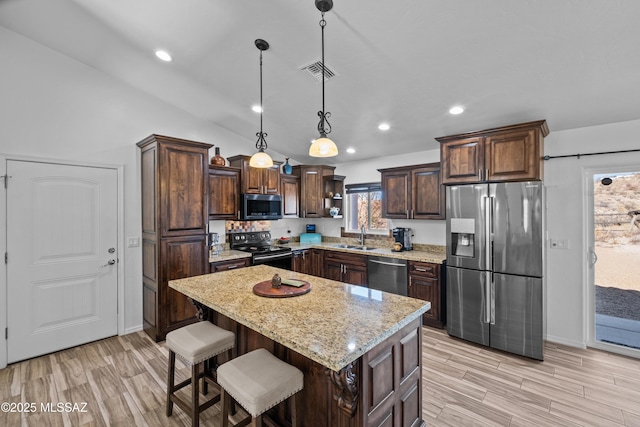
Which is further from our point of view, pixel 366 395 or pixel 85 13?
pixel 85 13

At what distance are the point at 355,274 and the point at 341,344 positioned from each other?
3329 mm

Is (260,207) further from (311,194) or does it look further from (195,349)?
(195,349)

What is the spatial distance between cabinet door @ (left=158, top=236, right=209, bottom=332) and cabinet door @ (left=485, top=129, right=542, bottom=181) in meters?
3.59

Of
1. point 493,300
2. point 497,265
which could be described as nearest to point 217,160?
point 497,265

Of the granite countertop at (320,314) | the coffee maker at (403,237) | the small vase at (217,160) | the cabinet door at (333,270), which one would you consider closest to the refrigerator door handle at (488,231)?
the coffee maker at (403,237)

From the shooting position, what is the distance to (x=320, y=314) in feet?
5.52

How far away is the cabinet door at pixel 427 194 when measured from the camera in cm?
398

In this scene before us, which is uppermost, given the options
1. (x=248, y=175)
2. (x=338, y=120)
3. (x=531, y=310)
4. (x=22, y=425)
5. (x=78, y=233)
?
(x=338, y=120)

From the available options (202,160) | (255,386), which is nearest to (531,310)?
(255,386)

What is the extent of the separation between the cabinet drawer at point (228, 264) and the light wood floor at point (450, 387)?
3.54 ft

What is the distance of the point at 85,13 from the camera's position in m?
2.61

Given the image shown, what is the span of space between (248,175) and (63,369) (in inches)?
121

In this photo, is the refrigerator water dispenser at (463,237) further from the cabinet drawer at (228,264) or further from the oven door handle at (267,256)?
the cabinet drawer at (228,264)

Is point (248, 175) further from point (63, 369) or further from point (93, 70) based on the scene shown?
point (63, 369)
